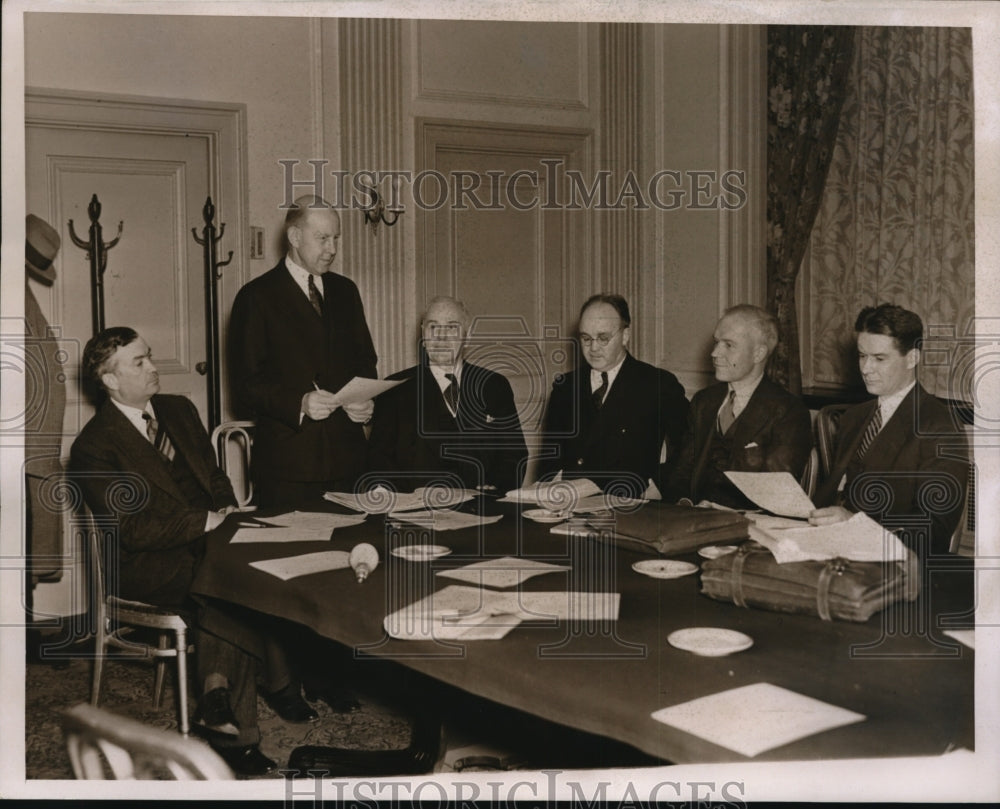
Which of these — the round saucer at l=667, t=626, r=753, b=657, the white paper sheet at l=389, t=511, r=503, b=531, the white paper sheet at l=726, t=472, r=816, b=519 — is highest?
the white paper sheet at l=726, t=472, r=816, b=519

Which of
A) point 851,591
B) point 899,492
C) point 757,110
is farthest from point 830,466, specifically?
point 757,110

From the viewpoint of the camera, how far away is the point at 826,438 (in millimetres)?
3492

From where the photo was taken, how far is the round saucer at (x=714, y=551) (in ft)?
8.49

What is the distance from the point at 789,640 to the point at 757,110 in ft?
13.1

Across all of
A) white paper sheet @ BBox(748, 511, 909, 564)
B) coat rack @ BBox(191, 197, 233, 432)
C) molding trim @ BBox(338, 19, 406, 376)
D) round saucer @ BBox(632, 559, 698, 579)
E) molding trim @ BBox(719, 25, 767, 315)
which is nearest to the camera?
white paper sheet @ BBox(748, 511, 909, 564)

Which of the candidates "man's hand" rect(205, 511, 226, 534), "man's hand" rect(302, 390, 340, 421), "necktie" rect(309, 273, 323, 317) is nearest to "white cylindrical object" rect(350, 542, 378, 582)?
"man's hand" rect(205, 511, 226, 534)

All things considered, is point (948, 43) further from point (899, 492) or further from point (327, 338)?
point (327, 338)

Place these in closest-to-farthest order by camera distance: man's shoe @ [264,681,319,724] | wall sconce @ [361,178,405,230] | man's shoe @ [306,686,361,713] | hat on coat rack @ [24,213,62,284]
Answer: man's shoe @ [264,681,319,724]
man's shoe @ [306,686,361,713]
hat on coat rack @ [24,213,62,284]
wall sconce @ [361,178,405,230]

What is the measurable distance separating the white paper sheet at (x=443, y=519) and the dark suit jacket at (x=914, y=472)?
3.60 ft

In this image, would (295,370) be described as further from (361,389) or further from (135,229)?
(135,229)

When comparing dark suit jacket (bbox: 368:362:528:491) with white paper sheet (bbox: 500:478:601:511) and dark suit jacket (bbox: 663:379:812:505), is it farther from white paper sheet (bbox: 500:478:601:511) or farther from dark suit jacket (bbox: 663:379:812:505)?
dark suit jacket (bbox: 663:379:812:505)

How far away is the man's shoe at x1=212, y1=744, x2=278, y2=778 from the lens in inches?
124

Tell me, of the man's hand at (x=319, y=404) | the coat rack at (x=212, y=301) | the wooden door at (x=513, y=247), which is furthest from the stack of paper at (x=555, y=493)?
the wooden door at (x=513, y=247)

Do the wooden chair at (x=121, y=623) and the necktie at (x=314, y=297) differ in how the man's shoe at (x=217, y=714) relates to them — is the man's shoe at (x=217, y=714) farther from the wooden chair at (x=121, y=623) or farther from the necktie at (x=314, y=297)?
the necktie at (x=314, y=297)
